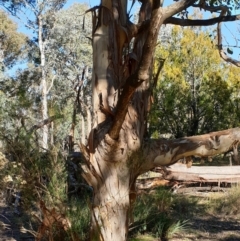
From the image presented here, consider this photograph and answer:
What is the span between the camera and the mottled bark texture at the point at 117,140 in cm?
430

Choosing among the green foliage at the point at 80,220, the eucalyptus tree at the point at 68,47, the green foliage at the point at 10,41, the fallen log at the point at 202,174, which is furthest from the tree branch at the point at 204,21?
the eucalyptus tree at the point at 68,47

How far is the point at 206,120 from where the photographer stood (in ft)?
50.2

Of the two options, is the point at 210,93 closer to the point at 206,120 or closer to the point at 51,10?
the point at 206,120

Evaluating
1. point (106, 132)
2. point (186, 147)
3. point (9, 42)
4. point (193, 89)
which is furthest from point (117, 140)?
point (9, 42)

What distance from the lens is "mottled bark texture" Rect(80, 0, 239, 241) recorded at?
14.1 feet

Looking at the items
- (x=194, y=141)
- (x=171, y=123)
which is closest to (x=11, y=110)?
(x=194, y=141)

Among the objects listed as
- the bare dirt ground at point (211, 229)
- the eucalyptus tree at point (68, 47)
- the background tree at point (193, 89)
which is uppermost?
the eucalyptus tree at point (68, 47)

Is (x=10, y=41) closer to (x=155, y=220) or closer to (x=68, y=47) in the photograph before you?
(x=68, y=47)

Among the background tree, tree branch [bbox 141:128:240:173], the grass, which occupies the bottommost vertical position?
the grass

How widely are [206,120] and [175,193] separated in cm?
561

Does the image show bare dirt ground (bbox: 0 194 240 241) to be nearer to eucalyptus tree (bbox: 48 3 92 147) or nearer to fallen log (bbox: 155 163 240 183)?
fallen log (bbox: 155 163 240 183)

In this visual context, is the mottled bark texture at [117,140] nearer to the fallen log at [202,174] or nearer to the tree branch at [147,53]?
the tree branch at [147,53]

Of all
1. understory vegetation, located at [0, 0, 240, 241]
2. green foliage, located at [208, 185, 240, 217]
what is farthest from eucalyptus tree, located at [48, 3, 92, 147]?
green foliage, located at [208, 185, 240, 217]

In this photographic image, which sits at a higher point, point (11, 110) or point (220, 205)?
point (11, 110)
